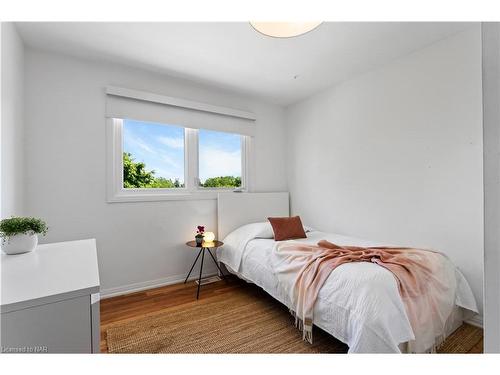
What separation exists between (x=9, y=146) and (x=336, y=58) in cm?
294

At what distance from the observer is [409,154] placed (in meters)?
2.39

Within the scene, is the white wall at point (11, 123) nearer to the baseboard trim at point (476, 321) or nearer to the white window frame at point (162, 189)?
the white window frame at point (162, 189)

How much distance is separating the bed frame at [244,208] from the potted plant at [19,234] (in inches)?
75.8

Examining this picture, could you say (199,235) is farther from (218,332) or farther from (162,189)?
(218,332)

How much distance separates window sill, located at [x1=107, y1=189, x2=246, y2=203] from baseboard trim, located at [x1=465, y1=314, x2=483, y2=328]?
271cm

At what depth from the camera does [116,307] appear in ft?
7.59

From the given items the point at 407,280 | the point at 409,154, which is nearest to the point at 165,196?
the point at 407,280

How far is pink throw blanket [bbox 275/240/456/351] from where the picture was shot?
148 centimetres

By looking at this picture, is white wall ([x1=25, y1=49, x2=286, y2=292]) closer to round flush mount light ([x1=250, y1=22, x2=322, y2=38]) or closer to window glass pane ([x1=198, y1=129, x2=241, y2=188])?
window glass pane ([x1=198, y1=129, x2=241, y2=188])

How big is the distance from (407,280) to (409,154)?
140cm

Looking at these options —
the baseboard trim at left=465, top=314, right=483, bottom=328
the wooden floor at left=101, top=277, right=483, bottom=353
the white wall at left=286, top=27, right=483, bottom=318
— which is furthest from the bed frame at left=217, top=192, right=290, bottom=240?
the baseboard trim at left=465, top=314, right=483, bottom=328
